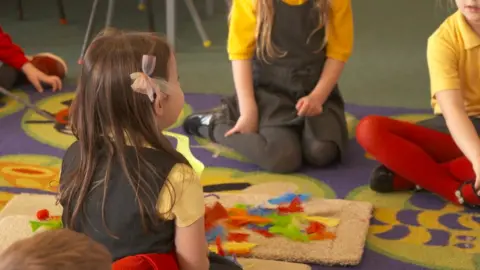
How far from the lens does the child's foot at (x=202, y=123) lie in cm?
198

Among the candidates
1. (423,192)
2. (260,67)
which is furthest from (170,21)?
(423,192)

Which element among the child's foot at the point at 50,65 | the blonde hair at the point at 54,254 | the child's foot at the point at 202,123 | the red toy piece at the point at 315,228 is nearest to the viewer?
the blonde hair at the point at 54,254

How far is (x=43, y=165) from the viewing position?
1.86 meters

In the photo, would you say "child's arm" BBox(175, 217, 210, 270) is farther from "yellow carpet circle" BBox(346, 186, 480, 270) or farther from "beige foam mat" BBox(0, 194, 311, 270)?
"yellow carpet circle" BBox(346, 186, 480, 270)

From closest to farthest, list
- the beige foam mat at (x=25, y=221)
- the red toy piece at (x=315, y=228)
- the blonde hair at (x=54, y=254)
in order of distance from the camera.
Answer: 1. the blonde hair at (x=54, y=254)
2. the beige foam mat at (x=25, y=221)
3. the red toy piece at (x=315, y=228)

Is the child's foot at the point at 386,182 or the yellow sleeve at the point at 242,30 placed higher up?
the yellow sleeve at the point at 242,30

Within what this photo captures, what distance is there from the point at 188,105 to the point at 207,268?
3.44 ft

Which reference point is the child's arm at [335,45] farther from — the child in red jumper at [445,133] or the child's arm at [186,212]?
the child's arm at [186,212]

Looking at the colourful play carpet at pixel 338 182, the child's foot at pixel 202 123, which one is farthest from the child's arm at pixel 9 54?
the child's foot at pixel 202 123

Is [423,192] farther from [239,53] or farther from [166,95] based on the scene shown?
[166,95]

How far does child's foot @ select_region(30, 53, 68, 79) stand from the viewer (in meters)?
2.41

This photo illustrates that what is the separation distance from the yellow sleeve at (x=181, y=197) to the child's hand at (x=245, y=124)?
2.42 ft

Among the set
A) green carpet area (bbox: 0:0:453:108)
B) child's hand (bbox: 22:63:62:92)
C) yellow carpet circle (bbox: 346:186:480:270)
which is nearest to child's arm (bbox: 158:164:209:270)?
yellow carpet circle (bbox: 346:186:480:270)

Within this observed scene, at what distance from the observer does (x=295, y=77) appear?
1897mm
